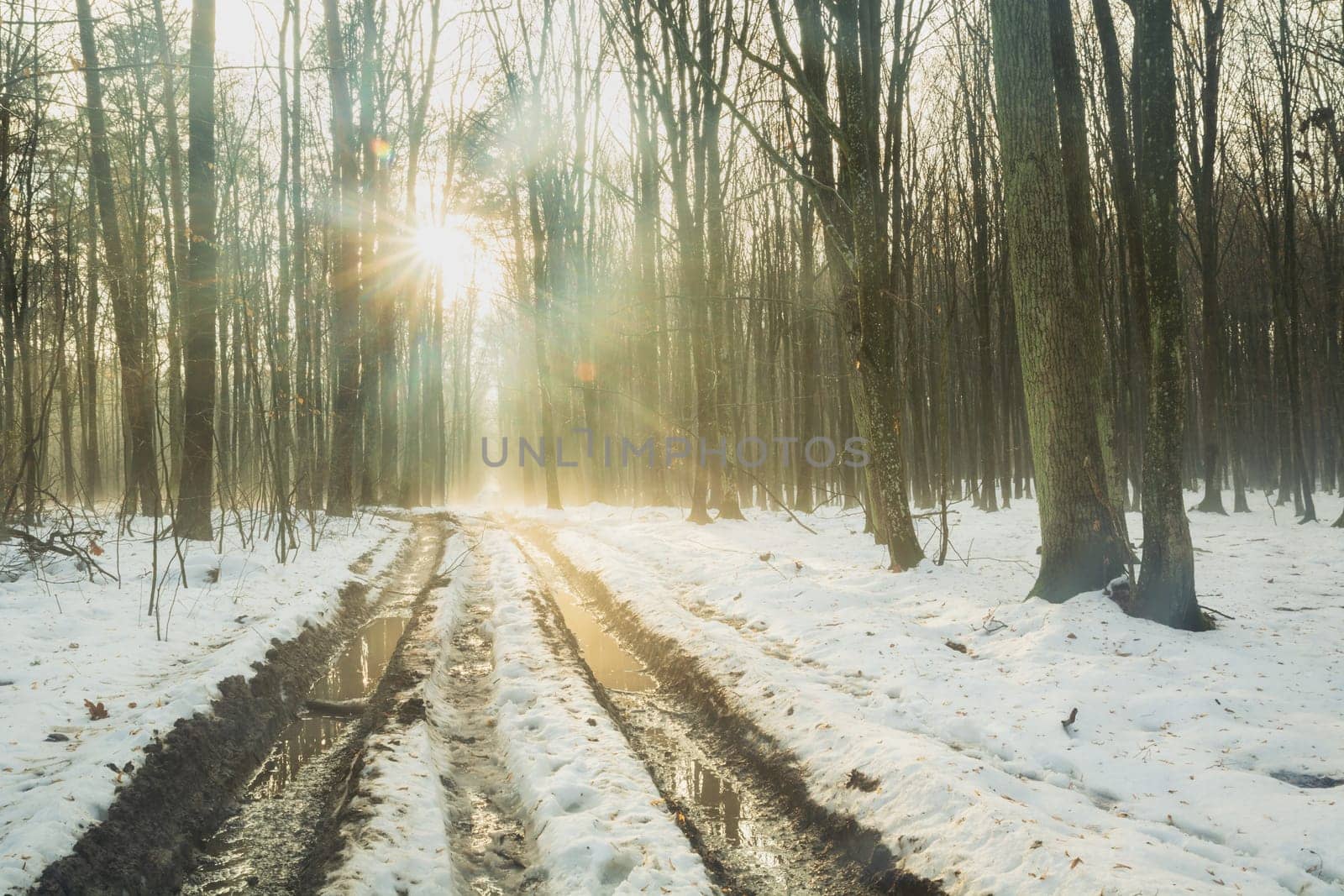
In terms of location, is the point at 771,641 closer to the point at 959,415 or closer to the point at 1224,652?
the point at 1224,652

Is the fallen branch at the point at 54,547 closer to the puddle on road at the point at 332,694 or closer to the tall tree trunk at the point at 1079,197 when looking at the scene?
the puddle on road at the point at 332,694

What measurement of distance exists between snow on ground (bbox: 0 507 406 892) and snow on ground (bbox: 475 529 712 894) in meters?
1.96

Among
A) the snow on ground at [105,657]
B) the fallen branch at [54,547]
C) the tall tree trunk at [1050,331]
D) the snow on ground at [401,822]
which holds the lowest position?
the snow on ground at [401,822]

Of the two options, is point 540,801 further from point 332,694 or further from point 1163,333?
point 1163,333

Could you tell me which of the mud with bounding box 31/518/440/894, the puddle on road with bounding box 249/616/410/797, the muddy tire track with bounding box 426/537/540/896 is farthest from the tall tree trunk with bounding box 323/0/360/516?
the mud with bounding box 31/518/440/894

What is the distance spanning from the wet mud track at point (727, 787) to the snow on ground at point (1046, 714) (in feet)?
0.44

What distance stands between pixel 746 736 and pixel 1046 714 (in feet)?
6.27

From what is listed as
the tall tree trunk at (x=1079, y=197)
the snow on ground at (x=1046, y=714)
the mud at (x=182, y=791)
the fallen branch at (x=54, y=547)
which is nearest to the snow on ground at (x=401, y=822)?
the mud at (x=182, y=791)

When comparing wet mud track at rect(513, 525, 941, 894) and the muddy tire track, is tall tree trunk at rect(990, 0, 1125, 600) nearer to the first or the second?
wet mud track at rect(513, 525, 941, 894)

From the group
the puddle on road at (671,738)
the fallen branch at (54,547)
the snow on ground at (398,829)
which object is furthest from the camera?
the fallen branch at (54,547)

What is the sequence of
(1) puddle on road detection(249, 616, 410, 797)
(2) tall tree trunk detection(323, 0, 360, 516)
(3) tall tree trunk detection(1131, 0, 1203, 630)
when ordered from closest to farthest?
(1) puddle on road detection(249, 616, 410, 797), (3) tall tree trunk detection(1131, 0, 1203, 630), (2) tall tree trunk detection(323, 0, 360, 516)

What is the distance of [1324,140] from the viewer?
56.6 ft

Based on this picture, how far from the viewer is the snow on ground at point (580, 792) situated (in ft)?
9.81

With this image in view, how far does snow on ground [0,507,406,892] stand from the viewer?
3199mm
